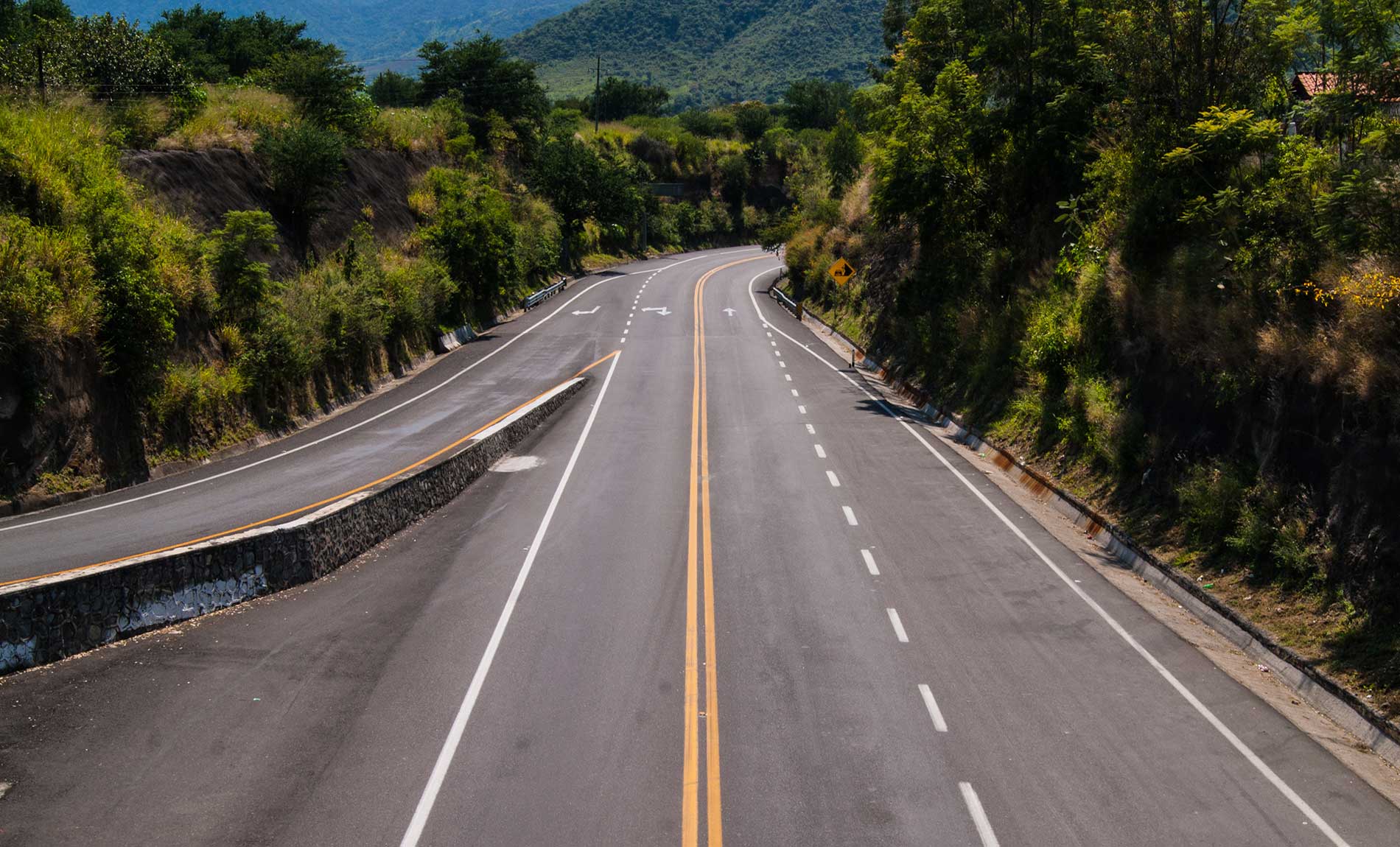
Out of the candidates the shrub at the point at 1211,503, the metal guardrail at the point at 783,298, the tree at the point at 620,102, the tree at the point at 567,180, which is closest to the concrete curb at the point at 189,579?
the shrub at the point at 1211,503

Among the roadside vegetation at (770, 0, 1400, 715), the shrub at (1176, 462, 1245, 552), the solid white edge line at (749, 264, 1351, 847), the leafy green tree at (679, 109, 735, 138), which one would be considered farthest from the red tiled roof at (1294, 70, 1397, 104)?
the leafy green tree at (679, 109, 735, 138)

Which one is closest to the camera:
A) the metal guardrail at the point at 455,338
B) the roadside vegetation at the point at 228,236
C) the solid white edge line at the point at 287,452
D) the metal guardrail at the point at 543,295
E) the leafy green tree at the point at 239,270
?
the solid white edge line at the point at 287,452

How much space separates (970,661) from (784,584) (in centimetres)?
373

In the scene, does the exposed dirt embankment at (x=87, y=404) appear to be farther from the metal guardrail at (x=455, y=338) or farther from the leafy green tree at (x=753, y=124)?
the leafy green tree at (x=753, y=124)

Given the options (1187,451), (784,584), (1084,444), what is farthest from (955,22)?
(784,584)

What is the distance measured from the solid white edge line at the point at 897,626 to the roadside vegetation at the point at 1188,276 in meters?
5.00

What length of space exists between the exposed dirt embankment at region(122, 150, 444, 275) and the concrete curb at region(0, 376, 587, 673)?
20840 mm

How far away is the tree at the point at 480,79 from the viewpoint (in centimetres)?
7838

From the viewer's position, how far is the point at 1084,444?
72.3ft

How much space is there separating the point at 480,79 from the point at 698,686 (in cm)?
7530

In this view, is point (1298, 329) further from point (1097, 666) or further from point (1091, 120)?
point (1091, 120)

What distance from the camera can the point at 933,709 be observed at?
37.9 ft

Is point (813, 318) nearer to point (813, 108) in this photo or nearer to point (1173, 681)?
point (1173, 681)

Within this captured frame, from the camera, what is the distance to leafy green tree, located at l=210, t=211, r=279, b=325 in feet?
100
